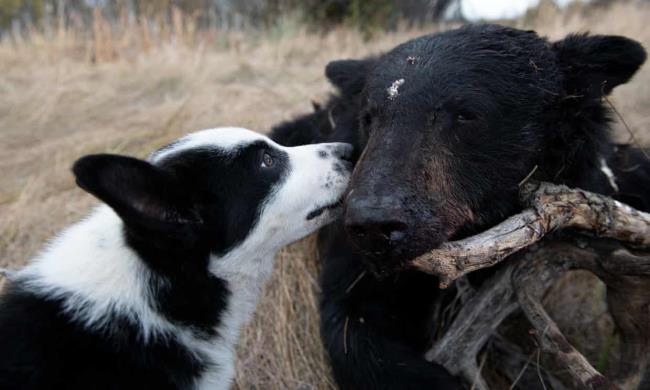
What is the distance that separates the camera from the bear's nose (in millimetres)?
2082

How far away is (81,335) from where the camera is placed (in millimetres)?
2230

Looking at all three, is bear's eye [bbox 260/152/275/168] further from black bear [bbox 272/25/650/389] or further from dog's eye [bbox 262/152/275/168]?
black bear [bbox 272/25/650/389]

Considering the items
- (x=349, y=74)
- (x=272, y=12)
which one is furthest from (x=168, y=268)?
(x=272, y=12)

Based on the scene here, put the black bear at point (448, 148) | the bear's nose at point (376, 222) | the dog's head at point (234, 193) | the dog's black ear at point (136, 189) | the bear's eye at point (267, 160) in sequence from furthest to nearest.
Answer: the bear's eye at point (267, 160) < the black bear at point (448, 148) < the dog's head at point (234, 193) < the bear's nose at point (376, 222) < the dog's black ear at point (136, 189)

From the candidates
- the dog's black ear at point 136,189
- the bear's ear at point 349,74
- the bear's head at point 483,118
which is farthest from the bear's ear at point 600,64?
the dog's black ear at point 136,189

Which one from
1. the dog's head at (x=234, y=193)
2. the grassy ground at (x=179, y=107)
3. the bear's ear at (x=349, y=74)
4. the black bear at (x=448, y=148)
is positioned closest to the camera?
the dog's head at (x=234, y=193)

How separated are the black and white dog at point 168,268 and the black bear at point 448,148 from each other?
1.14ft

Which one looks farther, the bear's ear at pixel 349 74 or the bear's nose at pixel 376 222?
the bear's ear at pixel 349 74

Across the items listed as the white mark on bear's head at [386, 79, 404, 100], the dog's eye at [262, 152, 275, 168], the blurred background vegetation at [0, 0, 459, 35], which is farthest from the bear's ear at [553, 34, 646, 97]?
the blurred background vegetation at [0, 0, 459, 35]

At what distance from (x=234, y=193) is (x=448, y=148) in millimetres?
913

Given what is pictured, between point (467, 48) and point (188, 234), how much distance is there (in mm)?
1504

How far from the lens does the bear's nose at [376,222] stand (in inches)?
82.0

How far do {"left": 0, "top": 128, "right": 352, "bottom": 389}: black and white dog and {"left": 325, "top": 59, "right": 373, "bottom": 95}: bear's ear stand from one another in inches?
30.3

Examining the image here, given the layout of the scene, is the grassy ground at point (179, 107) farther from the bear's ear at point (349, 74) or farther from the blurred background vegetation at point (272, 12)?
A: the blurred background vegetation at point (272, 12)
